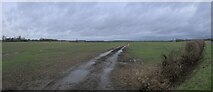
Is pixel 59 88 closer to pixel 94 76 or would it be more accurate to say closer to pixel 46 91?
pixel 46 91

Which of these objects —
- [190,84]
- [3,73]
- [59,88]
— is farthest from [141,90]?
[3,73]

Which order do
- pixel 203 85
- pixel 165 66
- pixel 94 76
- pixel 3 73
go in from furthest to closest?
pixel 3 73, pixel 94 76, pixel 165 66, pixel 203 85

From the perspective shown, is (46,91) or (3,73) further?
(3,73)

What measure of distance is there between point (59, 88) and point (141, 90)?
4819 millimetres

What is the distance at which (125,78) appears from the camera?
25.6m

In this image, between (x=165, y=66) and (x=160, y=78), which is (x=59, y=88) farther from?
(x=165, y=66)

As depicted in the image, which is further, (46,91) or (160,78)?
(160,78)

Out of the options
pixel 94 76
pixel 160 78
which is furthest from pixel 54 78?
pixel 160 78

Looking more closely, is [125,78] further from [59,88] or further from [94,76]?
[59,88]

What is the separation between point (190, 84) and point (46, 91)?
8077 millimetres

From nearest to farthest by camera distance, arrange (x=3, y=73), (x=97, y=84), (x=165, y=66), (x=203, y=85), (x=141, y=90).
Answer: (x=203, y=85) < (x=141, y=90) < (x=97, y=84) < (x=165, y=66) < (x=3, y=73)

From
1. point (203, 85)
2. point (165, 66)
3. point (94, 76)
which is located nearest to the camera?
point (203, 85)

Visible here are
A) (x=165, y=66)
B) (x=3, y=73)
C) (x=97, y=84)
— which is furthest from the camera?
(x=3, y=73)

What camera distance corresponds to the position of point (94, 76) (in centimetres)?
2677
